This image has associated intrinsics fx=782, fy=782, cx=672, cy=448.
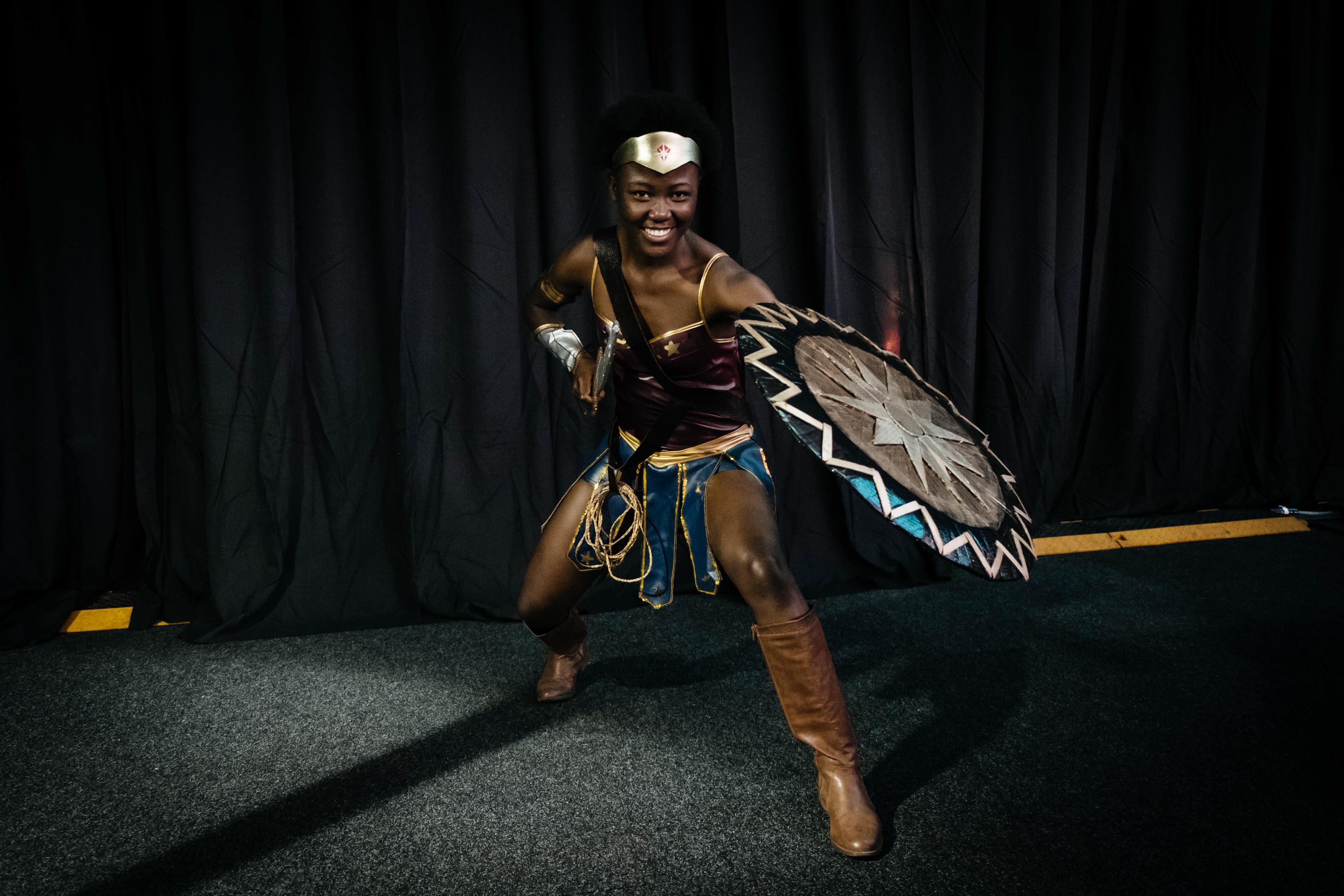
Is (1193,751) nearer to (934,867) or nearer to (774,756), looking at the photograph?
(934,867)

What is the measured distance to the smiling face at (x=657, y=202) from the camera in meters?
1.59

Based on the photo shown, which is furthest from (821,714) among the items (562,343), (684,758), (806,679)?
(562,343)

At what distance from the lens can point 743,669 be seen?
2.10 m

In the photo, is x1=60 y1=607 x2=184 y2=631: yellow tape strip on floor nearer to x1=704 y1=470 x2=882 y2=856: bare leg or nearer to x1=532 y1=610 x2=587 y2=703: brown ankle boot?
x1=532 y1=610 x2=587 y2=703: brown ankle boot

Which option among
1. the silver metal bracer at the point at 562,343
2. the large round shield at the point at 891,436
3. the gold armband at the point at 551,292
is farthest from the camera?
the gold armband at the point at 551,292

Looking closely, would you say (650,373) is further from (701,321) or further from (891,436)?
(891,436)

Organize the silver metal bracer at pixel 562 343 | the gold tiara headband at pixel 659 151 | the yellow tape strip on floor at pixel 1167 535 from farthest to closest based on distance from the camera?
1. the yellow tape strip on floor at pixel 1167 535
2. the silver metal bracer at pixel 562 343
3. the gold tiara headband at pixel 659 151

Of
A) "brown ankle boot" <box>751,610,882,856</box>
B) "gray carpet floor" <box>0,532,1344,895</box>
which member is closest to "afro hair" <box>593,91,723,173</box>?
"brown ankle boot" <box>751,610,882,856</box>

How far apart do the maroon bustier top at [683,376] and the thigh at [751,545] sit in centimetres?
12

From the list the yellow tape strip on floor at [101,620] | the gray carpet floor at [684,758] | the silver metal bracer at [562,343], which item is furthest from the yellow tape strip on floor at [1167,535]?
the yellow tape strip on floor at [101,620]

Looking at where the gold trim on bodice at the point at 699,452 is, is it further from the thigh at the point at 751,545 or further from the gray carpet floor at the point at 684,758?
the gray carpet floor at the point at 684,758

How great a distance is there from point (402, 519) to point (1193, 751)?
2.22 meters

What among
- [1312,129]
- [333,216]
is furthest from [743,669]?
[1312,129]

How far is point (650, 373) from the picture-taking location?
1.71 metres
